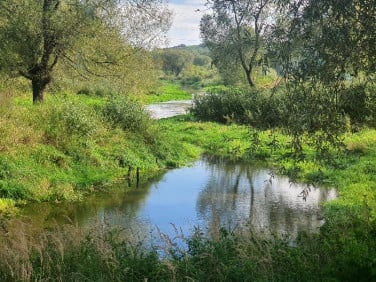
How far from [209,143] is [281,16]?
75.2 ft

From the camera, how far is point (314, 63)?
24.0ft

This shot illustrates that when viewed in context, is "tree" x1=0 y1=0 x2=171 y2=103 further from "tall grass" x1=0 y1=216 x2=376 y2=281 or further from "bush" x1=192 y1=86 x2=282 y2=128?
"bush" x1=192 y1=86 x2=282 y2=128

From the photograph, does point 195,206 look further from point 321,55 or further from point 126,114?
point 321,55

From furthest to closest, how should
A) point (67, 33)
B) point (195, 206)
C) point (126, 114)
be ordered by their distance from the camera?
point (126, 114) → point (67, 33) → point (195, 206)

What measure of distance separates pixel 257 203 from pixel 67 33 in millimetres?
10625

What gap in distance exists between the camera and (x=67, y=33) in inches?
800

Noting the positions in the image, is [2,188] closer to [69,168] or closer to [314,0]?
[69,168]

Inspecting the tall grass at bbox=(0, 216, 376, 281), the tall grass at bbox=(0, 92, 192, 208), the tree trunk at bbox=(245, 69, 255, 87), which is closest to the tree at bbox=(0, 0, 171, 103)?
the tall grass at bbox=(0, 92, 192, 208)

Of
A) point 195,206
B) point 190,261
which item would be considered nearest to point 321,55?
point 190,261

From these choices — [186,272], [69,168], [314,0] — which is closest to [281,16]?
Answer: [314,0]

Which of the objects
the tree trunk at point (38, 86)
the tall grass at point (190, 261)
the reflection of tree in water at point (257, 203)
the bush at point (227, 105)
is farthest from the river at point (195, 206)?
the bush at point (227, 105)

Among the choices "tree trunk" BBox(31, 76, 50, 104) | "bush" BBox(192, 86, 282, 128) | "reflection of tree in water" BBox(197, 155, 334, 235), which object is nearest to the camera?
"reflection of tree in water" BBox(197, 155, 334, 235)

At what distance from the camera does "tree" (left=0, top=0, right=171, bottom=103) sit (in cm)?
1961

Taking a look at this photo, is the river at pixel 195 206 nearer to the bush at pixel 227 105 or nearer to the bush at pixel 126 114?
the bush at pixel 126 114
